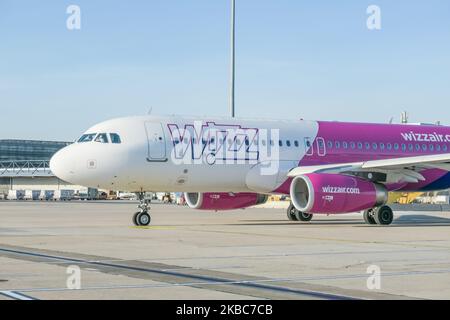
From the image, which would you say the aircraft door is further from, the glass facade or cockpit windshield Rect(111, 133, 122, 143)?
the glass facade

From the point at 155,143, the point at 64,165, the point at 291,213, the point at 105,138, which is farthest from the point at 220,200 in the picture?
the point at 64,165

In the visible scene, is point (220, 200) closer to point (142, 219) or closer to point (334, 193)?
point (142, 219)

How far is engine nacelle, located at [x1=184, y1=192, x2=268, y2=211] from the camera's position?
2966cm

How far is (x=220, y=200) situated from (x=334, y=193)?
5.30 metres

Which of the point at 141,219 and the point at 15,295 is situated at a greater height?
the point at 15,295

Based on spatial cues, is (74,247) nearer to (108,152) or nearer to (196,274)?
(196,274)

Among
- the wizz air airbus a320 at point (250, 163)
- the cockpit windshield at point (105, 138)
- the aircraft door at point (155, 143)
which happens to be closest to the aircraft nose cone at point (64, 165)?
the wizz air airbus a320 at point (250, 163)

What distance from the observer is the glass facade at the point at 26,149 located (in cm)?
18438

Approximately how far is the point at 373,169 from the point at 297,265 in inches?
600

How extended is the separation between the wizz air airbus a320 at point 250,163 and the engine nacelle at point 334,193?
0.04 meters

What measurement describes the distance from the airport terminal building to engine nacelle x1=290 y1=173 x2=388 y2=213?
244ft

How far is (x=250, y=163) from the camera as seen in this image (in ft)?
91.1

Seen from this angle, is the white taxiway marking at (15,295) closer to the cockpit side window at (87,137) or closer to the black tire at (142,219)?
the black tire at (142,219)

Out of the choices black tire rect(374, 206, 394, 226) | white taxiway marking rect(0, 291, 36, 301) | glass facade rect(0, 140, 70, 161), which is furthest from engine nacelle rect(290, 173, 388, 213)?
glass facade rect(0, 140, 70, 161)
